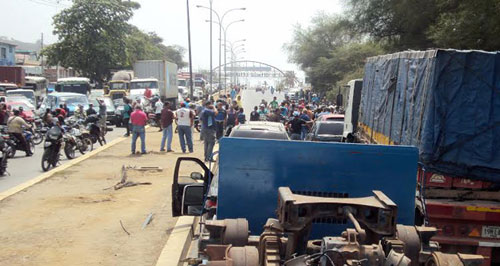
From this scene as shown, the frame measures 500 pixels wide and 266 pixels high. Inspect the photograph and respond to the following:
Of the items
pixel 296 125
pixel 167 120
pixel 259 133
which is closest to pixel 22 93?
pixel 167 120

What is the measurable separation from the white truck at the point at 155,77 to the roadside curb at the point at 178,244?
35.8 meters

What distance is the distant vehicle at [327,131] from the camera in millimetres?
16781

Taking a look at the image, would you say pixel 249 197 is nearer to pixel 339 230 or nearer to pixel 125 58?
pixel 339 230

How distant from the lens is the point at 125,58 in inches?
2336

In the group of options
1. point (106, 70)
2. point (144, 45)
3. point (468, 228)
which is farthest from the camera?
point (144, 45)

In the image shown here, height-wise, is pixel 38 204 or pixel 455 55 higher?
pixel 455 55

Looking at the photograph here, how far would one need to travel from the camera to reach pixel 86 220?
9219 mm

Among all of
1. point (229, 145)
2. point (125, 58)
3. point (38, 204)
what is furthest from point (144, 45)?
point (229, 145)

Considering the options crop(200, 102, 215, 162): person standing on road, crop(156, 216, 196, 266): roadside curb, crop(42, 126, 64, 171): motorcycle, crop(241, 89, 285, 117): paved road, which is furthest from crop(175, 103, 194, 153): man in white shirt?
crop(241, 89, 285, 117): paved road

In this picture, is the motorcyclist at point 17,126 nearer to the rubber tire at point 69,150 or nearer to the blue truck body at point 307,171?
the rubber tire at point 69,150

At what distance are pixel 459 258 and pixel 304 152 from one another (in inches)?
67.4

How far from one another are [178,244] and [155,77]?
4056cm

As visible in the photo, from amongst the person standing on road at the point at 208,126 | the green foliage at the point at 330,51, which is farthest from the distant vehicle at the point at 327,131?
the green foliage at the point at 330,51

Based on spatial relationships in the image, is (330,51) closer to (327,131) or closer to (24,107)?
(24,107)
